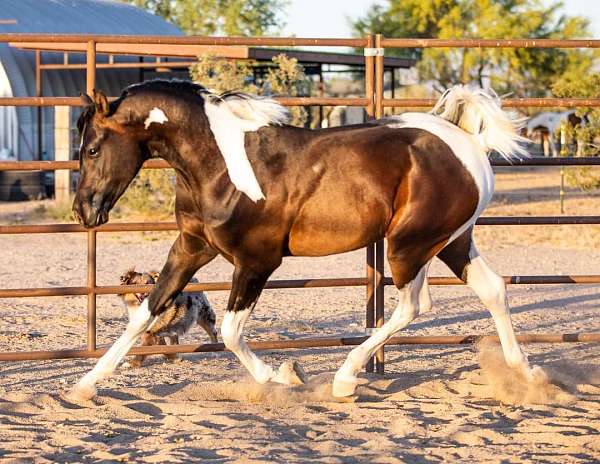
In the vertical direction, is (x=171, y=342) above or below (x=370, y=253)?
below

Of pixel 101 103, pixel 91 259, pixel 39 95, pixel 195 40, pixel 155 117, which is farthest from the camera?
pixel 39 95

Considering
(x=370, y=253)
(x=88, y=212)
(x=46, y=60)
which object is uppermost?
(x=46, y=60)

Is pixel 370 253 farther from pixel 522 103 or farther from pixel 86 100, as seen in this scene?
pixel 86 100

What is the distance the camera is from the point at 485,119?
593cm

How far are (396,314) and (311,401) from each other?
2.09 ft

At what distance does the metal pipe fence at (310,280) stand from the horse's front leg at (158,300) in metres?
0.63

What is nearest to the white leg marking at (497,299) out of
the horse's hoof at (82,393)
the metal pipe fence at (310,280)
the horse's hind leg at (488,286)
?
the horse's hind leg at (488,286)

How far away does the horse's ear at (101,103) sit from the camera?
541 centimetres

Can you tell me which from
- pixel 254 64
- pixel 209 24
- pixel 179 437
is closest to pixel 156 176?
pixel 254 64

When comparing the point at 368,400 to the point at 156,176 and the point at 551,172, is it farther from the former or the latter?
the point at 551,172

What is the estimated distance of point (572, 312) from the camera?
31.1 ft

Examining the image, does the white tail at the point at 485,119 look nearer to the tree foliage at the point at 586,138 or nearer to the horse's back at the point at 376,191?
the horse's back at the point at 376,191

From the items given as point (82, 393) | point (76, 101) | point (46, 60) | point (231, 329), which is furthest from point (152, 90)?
point (46, 60)

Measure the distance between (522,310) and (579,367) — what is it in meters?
2.88
